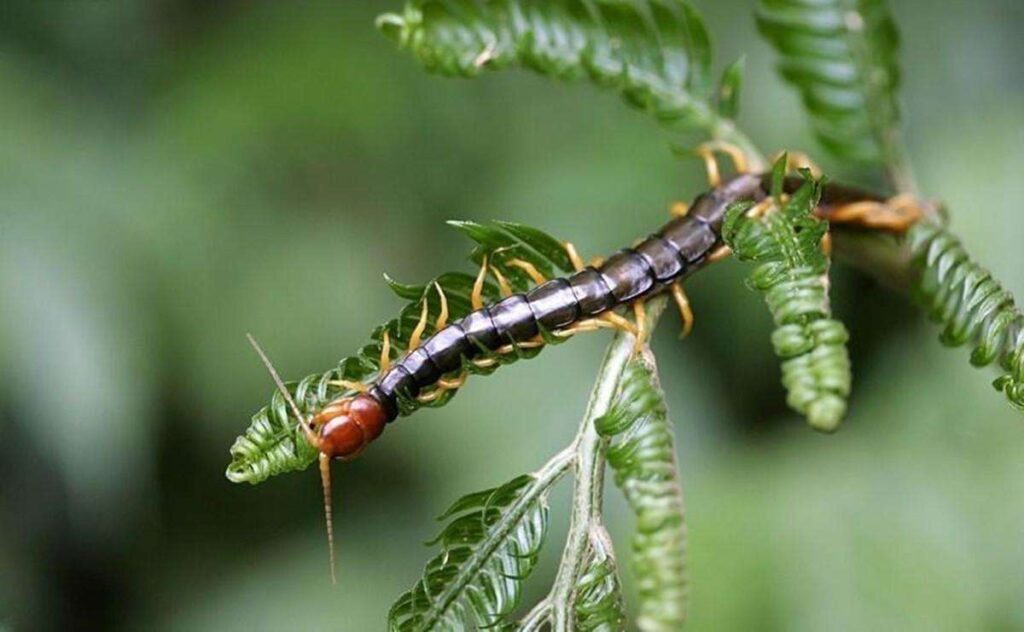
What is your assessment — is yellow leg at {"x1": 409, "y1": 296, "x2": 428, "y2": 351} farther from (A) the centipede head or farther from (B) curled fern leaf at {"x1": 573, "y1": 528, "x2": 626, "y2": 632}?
(B) curled fern leaf at {"x1": 573, "y1": 528, "x2": 626, "y2": 632}

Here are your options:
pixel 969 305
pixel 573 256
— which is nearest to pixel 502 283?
pixel 573 256

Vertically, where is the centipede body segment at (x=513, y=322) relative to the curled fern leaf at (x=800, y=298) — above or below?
above

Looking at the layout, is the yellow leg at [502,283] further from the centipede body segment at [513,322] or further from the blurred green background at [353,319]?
the blurred green background at [353,319]

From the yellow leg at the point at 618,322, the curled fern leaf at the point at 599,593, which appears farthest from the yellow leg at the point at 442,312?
the curled fern leaf at the point at 599,593

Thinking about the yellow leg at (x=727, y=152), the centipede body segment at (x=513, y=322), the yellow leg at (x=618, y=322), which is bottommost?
the yellow leg at (x=618, y=322)

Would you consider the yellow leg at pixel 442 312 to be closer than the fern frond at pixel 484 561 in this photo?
No

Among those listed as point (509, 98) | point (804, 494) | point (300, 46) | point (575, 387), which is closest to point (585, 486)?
point (804, 494)

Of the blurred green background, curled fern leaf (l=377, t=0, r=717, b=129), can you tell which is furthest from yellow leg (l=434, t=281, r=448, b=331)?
the blurred green background
